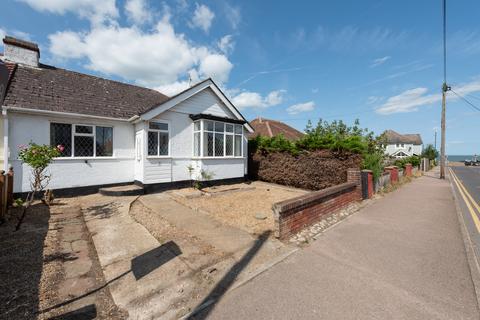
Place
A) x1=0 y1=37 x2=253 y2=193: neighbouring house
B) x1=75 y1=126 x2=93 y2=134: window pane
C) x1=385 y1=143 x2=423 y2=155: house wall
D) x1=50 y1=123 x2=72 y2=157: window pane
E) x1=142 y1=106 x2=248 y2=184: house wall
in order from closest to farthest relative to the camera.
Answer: x1=0 y1=37 x2=253 y2=193: neighbouring house
x1=50 y1=123 x2=72 y2=157: window pane
x1=75 y1=126 x2=93 y2=134: window pane
x1=142 y1=106 x2=248 y2=184: house wall
x1=385 y1=143 x2=423 y2=155: house wall

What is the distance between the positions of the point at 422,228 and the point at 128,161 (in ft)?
35.9

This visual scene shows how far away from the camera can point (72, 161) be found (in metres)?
8.68

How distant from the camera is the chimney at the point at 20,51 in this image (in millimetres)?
9852

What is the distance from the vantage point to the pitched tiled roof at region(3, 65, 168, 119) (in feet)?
26.8

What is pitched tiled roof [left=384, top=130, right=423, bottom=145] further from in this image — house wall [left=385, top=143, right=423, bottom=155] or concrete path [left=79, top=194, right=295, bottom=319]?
concrete path [left=79, top=194, right=295, bottom=319]

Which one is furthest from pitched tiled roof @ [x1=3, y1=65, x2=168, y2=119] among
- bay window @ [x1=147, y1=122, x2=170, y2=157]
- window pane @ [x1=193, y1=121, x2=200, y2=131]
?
window pane @ [x1=193, y1=121, x2=200, y2=131]

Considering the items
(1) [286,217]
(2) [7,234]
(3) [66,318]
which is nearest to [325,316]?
(1) [286,217]

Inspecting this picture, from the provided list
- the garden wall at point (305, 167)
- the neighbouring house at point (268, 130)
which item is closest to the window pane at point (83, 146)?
the garden wall at point (305, 167)

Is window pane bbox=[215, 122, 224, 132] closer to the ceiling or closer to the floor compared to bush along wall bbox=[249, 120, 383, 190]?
closer to the ceiling

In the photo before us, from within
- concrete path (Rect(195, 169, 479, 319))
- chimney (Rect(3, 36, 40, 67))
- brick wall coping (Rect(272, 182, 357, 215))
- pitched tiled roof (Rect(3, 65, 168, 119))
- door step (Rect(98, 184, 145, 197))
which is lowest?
concrete path (Rect(195, 169, 479, 319))

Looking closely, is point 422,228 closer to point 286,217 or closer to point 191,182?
point 286,217

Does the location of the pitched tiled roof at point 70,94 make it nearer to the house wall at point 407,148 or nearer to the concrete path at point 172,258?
the concrete path at point 172,258

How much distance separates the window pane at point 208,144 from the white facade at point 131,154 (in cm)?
37

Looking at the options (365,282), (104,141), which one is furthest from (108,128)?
(365,282)
